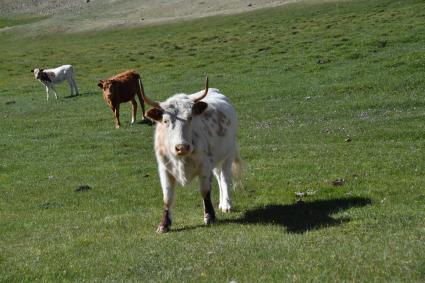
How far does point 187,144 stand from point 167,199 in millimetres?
1278

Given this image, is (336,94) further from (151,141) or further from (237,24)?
(237,24)

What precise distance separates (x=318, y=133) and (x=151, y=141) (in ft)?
19.3

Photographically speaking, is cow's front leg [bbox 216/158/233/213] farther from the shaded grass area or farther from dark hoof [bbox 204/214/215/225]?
the shaded grass area

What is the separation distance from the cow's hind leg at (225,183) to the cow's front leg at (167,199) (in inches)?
50.0

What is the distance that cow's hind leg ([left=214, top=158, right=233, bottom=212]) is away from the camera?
1236 cm

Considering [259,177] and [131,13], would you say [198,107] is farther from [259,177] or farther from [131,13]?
[131,13]

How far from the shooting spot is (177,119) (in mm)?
10867

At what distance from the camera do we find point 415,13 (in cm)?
5166

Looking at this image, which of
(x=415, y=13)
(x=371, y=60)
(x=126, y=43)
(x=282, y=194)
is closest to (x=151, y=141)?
(x=282, y=194)

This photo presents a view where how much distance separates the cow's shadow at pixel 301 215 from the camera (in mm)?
10253

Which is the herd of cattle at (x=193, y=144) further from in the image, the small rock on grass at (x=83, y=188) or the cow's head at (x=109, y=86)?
the cow's head at (x=109, y=86)

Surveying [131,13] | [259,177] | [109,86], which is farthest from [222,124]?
[131,13]

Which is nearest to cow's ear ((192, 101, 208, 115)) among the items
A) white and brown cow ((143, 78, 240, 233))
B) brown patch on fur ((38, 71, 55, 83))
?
white and brown cow ((143, 78, 240, 233))

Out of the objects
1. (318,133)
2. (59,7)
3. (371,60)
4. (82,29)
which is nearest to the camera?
(318,133)
